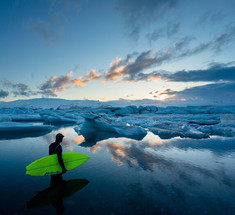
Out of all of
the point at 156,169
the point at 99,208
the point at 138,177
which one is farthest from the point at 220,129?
the point at 99,208

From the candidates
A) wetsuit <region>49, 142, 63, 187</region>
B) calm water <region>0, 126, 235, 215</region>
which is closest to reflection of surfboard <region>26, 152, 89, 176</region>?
wetsuit <region>49, 142, 63, 187</region>

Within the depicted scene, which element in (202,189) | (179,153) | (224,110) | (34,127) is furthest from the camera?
(224,110)

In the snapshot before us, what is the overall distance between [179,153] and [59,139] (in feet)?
13.9

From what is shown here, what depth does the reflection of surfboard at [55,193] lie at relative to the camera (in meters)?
2.27

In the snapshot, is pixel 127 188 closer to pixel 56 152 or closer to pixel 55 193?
pixel 55 193

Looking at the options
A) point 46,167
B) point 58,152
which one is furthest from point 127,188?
point 46,167

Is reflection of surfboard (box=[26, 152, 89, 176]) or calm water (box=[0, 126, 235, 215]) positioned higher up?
reflection of surfboard (box=[26, 152, 89, 176])

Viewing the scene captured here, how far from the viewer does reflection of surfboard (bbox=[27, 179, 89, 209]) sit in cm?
227

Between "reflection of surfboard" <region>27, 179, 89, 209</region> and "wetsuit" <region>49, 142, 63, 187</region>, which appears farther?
"wetsuit" <region>49, 142, 63, 187</region>

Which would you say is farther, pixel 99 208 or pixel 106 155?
pixel 106 155

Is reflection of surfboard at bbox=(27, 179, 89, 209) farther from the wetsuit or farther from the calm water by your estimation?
the wetsuit

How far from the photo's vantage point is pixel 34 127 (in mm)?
9648

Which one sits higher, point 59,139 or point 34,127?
point 59,139

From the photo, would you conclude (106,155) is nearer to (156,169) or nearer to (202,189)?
(156,169)
